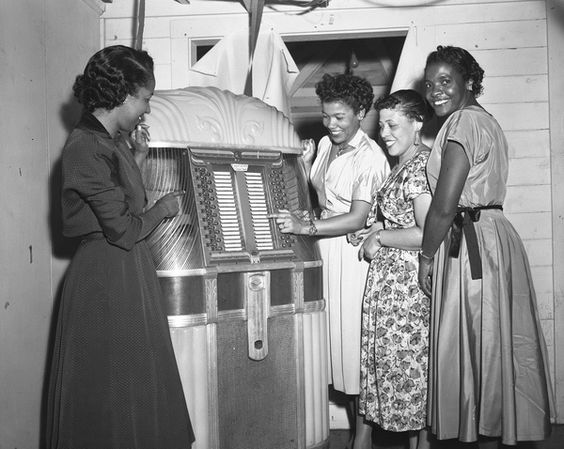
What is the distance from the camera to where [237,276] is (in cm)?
264

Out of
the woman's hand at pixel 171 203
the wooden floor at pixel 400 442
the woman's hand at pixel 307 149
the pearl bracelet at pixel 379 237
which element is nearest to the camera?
the woman's hand at pixel 171 203

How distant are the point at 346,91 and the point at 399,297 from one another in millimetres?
996

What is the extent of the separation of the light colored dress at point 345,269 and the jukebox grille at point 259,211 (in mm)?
475

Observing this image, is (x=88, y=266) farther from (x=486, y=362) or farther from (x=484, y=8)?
(x=484, y=8)

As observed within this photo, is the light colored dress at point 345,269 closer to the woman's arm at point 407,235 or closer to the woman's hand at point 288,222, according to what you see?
the woman's arm at point 407,235

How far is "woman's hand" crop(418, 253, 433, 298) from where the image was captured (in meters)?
2.70

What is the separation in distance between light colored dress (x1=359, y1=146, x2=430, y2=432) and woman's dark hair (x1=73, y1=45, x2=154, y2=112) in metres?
1.20

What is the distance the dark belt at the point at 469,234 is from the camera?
2.52 meters

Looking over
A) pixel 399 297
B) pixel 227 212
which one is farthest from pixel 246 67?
pixel 399 297

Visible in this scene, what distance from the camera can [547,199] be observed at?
3604 mm

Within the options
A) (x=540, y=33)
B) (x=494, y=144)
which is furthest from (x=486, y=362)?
(x=540, y=33)

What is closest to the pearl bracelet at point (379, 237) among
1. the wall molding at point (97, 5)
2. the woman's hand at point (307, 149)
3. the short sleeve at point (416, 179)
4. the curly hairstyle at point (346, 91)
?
the short sleeve at point (416, 179)

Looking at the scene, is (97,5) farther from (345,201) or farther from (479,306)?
(479,306)

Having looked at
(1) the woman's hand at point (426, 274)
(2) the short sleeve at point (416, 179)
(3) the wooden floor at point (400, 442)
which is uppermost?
(2) the short sleeve at point (416, 179)
